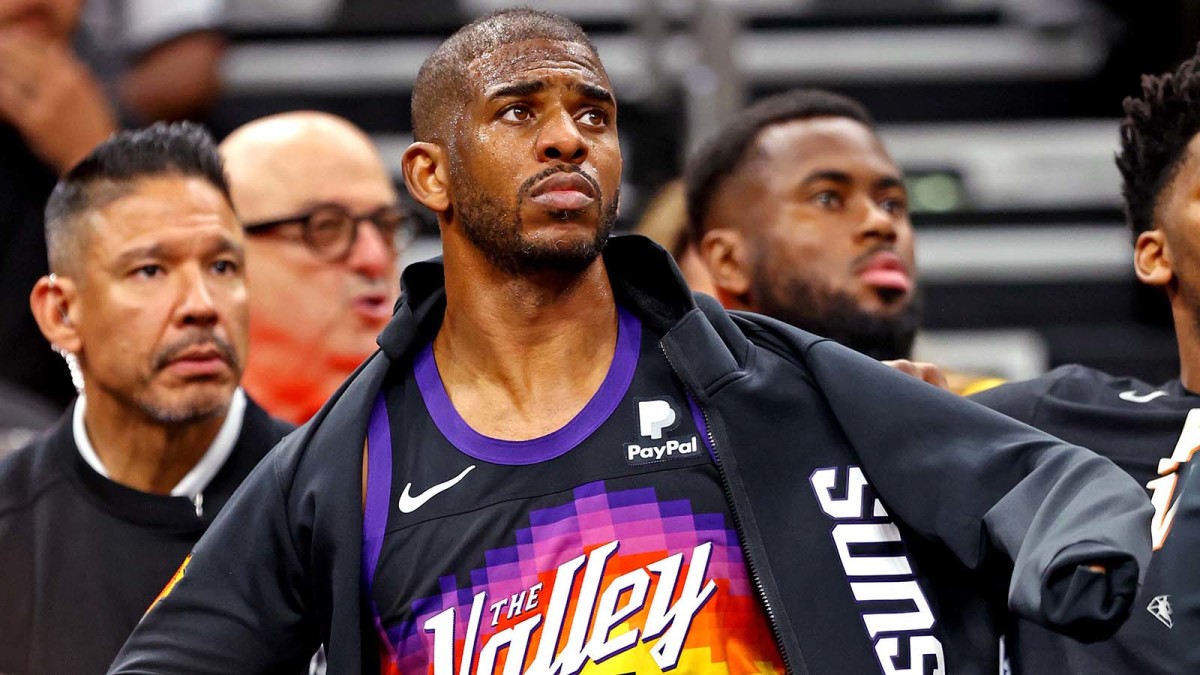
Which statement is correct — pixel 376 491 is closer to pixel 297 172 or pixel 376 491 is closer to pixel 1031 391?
pixel 1031 391

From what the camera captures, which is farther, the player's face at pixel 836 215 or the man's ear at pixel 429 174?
the player's face at pixel 836 215

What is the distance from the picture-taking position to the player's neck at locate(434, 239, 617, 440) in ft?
9.32

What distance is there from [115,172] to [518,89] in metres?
1.24

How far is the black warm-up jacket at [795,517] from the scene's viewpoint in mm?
2564

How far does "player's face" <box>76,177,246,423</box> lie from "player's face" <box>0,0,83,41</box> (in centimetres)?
A: 161

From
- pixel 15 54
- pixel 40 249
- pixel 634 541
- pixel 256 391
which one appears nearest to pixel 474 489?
pixel 634 541

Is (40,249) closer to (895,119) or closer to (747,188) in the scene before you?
(747,188)

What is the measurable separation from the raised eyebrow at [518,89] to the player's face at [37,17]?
8.74 feet

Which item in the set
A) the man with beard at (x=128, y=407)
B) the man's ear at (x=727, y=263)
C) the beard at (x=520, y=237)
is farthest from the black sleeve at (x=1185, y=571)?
the man with beard at (x=128, y=407)

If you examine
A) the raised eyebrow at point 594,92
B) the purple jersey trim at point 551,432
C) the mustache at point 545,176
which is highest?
the raised eyebrow at point 594,92

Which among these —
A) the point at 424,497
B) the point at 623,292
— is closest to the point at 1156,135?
the point at 623,292

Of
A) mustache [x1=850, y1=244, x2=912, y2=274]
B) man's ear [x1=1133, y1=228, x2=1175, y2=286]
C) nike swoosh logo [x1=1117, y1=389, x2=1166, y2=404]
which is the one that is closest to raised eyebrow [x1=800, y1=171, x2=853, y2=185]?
mustache [x1=850, y1=244, x2=912, y2=274]

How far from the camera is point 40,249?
487 centimetres

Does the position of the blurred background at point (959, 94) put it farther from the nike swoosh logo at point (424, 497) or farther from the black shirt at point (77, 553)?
the nike swoosh logo at point (424, 497)
